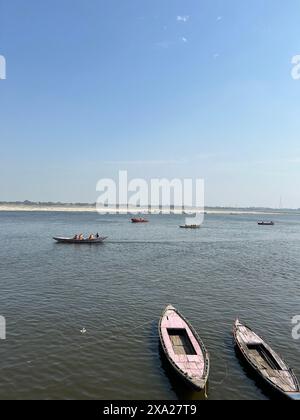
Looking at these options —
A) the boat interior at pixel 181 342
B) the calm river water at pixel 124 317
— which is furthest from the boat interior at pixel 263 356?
the boat interior at pixel 181 342

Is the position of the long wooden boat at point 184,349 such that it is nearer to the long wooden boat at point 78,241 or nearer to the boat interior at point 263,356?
the boat interior at point 263,356

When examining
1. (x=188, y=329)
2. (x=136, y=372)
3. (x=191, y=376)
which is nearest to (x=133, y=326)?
(x=188, y=329)

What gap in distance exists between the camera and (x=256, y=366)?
17.9 meters

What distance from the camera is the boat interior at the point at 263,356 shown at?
1812cm

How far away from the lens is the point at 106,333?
890 inches

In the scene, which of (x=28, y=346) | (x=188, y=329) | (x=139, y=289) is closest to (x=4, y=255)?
(x=139, y=289)

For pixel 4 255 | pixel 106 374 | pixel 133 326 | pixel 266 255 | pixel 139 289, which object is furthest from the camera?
pixel 266 255

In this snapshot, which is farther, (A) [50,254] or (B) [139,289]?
(A) [50,254]

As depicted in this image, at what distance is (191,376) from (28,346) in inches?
409

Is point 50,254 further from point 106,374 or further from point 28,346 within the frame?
point 106,374

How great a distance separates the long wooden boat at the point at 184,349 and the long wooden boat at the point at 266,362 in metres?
2.57

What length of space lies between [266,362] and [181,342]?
16.5 ft
